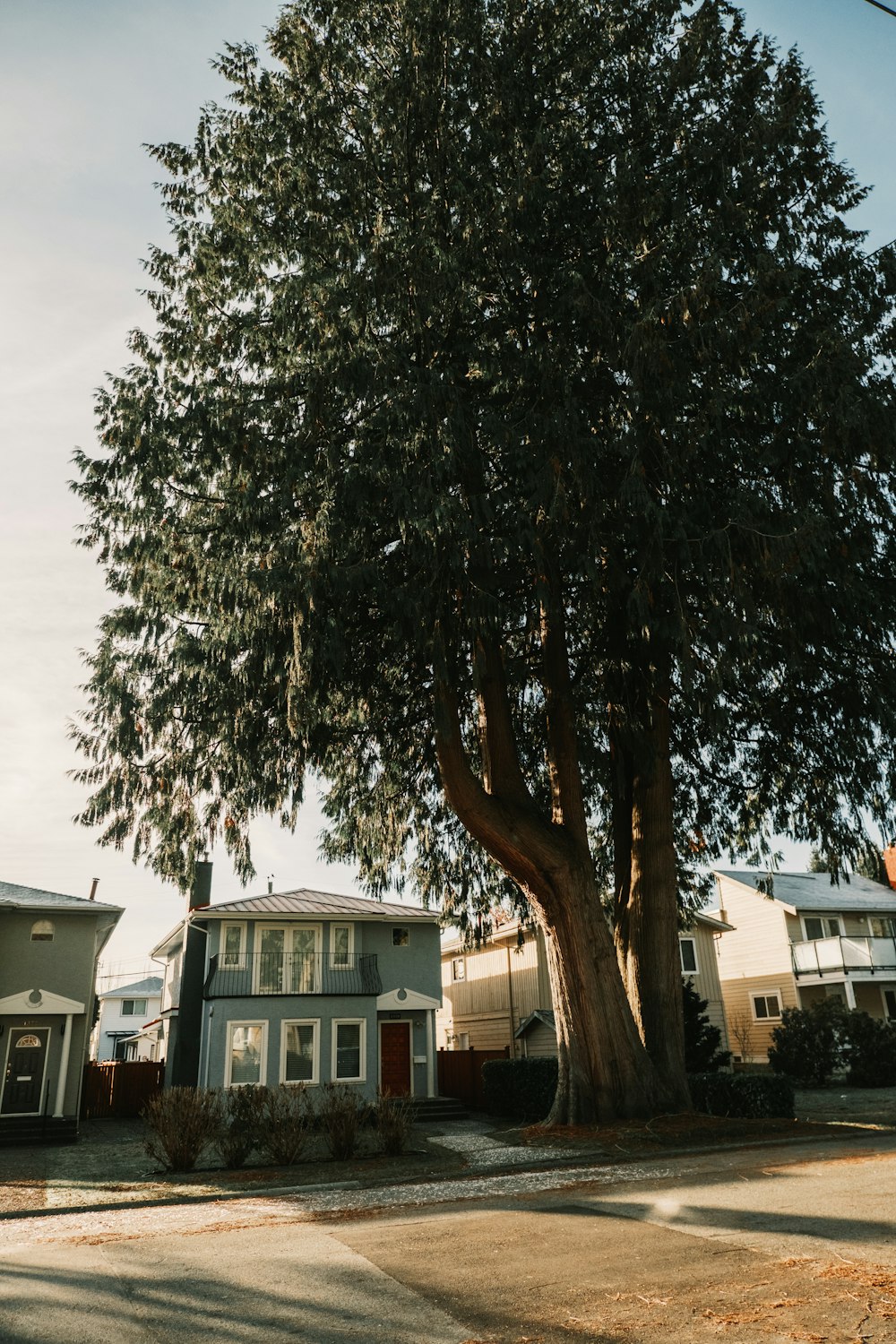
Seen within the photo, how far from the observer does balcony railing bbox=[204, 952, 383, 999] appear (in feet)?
81.3

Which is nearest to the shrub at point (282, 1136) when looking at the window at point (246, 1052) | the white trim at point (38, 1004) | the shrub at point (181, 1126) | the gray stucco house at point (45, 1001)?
the shrub at point (181, 1126)

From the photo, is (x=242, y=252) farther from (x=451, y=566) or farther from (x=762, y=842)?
(x=762, y=842)

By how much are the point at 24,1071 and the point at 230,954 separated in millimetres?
5581

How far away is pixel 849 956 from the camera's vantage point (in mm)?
31609

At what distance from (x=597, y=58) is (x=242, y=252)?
6.10 metres

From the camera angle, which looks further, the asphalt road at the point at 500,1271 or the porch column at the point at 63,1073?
the porch column at the point at 63,1073

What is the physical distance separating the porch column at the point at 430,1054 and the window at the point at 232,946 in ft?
19.3

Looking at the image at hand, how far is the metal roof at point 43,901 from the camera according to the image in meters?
22.7

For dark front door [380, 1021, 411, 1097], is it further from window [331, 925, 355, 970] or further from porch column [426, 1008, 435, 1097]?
window [331, 925, 355, 970]

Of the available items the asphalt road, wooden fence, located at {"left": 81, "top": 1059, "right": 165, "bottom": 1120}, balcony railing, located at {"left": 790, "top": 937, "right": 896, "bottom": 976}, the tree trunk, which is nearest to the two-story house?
wooden fence, located at {"left": 81, "top": 1059, "right": 165, "bottom": 1120}

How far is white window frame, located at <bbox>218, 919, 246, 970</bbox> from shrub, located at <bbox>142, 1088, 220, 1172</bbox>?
1204cm

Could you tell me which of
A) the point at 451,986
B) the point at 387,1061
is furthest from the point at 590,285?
the point at 451,986

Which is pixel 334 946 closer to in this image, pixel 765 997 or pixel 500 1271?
pixel 765 997

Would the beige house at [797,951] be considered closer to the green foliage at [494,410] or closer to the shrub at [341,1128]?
the green foliage at [494,410]
